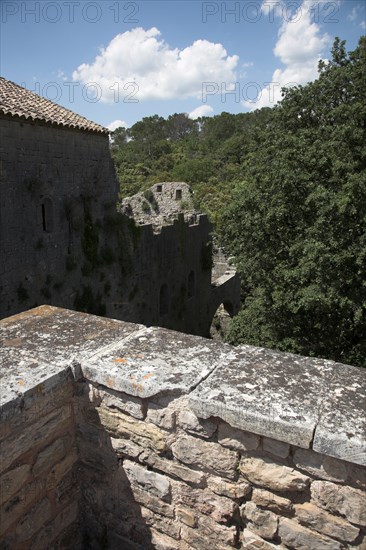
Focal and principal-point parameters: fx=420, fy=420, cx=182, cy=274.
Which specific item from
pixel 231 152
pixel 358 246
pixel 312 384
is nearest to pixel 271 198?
pixel 358 246

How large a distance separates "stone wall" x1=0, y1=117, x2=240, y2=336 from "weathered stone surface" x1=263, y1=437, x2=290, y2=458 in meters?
9.22

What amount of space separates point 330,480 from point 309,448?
0.56ft

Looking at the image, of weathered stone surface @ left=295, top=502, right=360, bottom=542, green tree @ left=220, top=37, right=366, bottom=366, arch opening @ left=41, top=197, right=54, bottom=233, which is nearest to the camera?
weathered stone surface @ left=295, top=502, right=360, bottom=542

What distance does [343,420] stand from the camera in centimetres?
185

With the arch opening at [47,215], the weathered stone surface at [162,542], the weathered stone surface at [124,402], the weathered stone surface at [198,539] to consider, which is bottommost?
the weathered stone surface at [162,542]

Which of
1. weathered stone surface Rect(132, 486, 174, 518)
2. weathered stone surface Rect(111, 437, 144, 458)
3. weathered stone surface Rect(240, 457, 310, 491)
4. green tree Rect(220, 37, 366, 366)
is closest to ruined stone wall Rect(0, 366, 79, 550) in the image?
weathered stone surface Rect(111, 437, 144, 458)

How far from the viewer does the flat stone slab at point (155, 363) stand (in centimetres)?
216

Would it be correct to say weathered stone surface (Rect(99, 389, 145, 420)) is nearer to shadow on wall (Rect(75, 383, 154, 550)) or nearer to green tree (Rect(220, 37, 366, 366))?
shadow on wall (Rect(75, 383, 154, 550))

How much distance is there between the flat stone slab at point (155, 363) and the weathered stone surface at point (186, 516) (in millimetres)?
660

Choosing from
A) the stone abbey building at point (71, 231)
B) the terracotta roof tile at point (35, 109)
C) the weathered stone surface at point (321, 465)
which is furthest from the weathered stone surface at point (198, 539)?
the terracotta roof tile at point (35, 109)

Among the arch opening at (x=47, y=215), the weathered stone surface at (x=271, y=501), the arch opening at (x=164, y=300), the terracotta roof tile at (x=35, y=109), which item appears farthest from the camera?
the arch opening at (x=164, y=300)

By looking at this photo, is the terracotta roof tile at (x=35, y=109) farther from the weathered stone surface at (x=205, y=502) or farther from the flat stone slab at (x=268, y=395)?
the weathered stone surface at (x=205, y=502)

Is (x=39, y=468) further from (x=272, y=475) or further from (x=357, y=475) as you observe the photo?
(x=357, y=475)

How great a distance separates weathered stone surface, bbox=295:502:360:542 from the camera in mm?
1834
